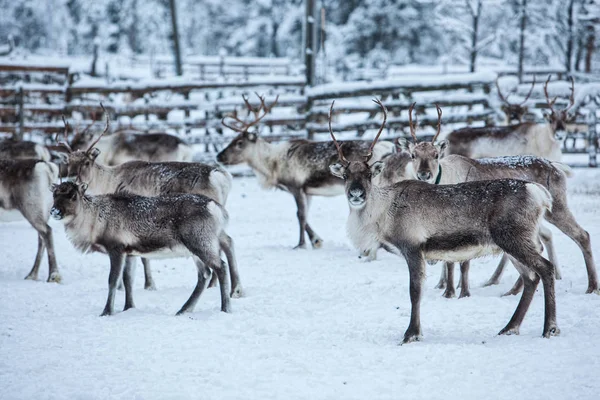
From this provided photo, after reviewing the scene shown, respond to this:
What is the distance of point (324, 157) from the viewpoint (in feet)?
29.7

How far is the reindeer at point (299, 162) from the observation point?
8.90 m

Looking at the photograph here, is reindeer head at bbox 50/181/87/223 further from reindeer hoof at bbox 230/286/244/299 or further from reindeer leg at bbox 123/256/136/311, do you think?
reindeer hoof at bbox 230/286/244/299

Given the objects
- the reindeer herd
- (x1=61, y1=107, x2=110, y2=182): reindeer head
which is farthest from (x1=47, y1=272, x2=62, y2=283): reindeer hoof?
(x1=61, y1=107, x2=110, y2=182): reindeer head

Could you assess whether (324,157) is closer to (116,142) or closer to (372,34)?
(116,142)

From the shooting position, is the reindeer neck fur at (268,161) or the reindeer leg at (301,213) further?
the reindeer neck fur at (268,161)

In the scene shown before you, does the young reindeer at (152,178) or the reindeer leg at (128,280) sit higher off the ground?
the young reindeer at (152,178)

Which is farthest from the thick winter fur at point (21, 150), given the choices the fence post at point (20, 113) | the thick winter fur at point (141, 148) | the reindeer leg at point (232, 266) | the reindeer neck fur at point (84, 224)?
the reindeer leg at point (232, 266)

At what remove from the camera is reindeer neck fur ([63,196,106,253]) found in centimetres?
605

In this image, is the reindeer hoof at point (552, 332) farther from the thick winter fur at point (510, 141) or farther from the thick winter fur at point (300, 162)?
the thick winter fur at point (510, 141)

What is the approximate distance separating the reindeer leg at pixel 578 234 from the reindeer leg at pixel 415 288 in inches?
69.6

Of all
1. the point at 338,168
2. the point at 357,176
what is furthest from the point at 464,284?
the point at 338,168

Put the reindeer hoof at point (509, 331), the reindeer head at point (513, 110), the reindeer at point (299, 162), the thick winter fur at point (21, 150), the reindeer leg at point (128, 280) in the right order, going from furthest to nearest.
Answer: the reindeer head at point (513, 110), the thick winter fur at point (21, 150), the reindeer at point (299, 162), the reindeer leg at point (128, 280), the reindeer hoof at point (509, 331)

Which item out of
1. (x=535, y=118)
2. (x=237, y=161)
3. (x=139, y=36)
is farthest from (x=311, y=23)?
(x=139, y=36)

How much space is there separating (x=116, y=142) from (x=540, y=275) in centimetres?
836
